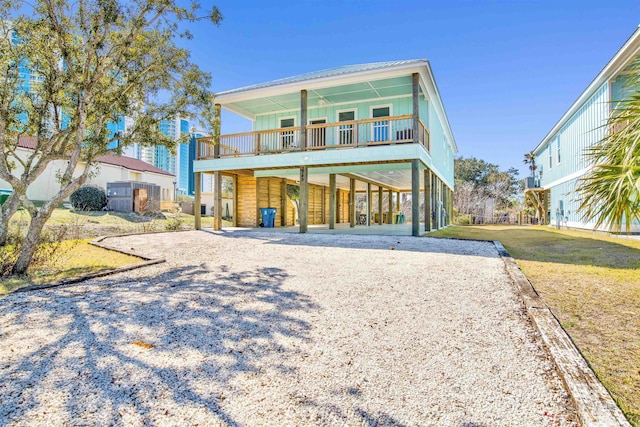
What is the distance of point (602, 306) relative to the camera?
3.78m

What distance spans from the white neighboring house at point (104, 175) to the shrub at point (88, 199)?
1.18 meters

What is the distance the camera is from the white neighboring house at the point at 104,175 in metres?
20.3

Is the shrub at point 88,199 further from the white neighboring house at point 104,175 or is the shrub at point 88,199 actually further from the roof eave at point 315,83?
the roof eave at point 315,83

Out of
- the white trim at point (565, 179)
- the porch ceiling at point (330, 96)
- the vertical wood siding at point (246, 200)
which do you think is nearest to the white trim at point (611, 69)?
the white trim at point (565, 179)

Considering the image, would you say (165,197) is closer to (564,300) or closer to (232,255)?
(232,255)

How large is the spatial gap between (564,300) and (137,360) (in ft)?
15.2

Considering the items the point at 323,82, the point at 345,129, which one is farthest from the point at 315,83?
the point at 345,129

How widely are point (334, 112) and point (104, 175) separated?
20853 mm

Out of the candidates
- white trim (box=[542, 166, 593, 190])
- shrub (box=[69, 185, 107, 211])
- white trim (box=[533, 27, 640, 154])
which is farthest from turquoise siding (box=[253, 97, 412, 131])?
shrub (box=[69, 185, 107, 211])

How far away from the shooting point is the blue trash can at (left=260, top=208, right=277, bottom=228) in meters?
16.1

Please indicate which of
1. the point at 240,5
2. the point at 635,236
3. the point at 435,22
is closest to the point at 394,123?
the point at 435,22

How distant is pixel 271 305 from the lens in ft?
13.0

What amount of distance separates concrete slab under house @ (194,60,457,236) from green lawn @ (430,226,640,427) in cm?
481

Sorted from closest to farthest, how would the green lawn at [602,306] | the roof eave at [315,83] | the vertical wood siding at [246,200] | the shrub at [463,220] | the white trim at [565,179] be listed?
the green lawn at [602,306] < the roof eave at [315,83] < the white trim at [565,179] < the vertical wood siding at [246,200] < the shrub at [463,220]
